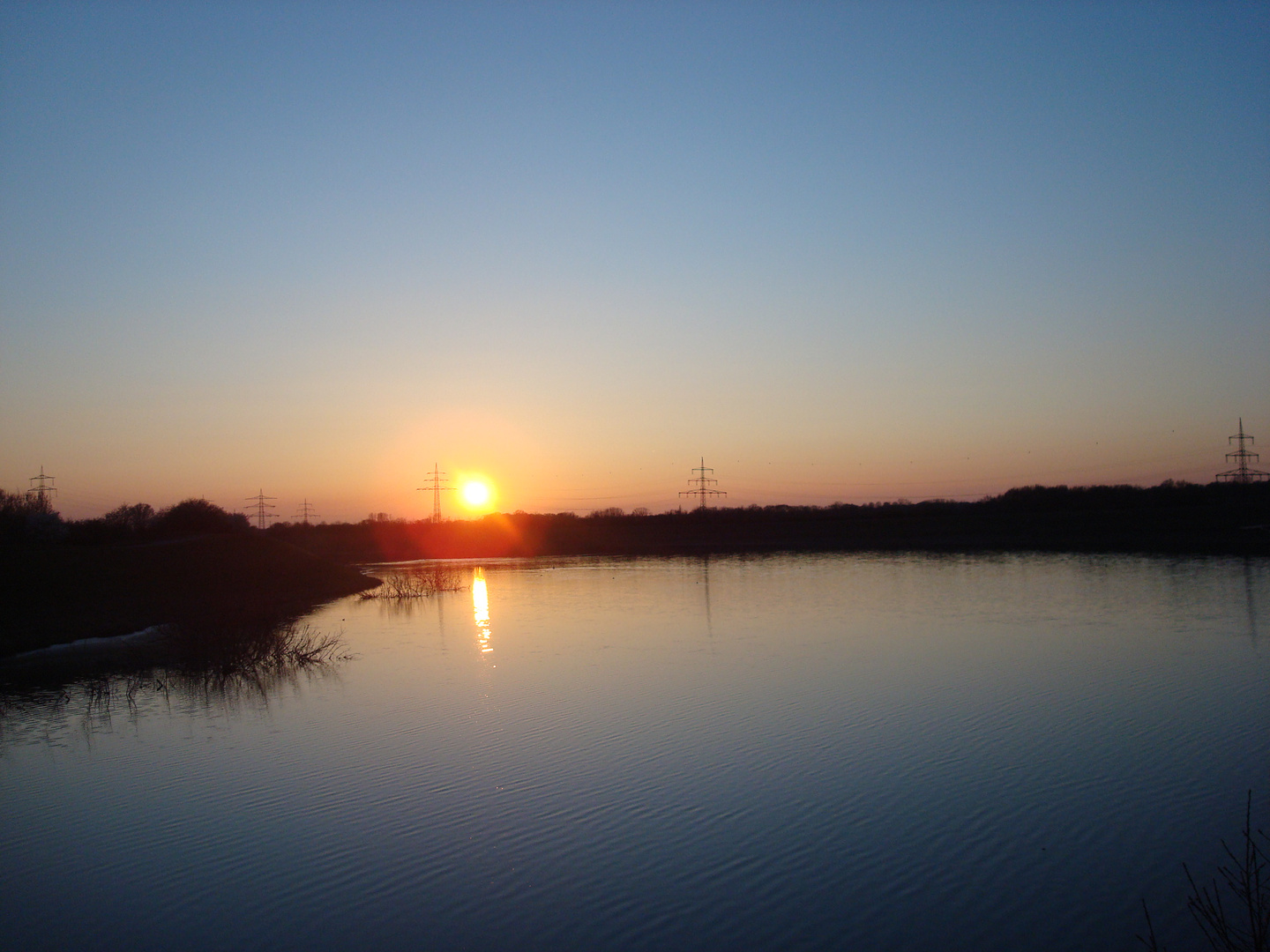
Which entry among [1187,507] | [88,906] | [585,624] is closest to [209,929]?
[88,906]

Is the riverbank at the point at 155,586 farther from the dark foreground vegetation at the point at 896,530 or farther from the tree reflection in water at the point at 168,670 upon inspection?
the dark foreground vegetation at the point at 896,530

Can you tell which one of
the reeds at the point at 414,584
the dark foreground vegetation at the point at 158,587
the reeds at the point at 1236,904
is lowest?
the reeds at the point at 1236,904

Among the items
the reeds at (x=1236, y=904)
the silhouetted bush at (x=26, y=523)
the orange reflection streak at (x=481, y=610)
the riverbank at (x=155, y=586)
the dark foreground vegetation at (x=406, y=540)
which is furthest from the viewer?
the silhouetted bush at (x=26, y=523)

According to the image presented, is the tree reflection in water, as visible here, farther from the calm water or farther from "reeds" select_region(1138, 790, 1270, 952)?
"reeds" select_region(1138, 790, 1270, 952)

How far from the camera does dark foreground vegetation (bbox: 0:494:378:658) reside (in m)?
21.6

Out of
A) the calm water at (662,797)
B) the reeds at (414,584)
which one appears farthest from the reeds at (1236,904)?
the reeds at (414,584)

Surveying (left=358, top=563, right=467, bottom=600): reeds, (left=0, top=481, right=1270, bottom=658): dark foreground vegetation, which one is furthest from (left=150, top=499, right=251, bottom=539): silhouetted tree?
(left=358, top=563, right=467, bottom=600): reeds

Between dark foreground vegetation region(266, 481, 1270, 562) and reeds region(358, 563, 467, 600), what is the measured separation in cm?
1911

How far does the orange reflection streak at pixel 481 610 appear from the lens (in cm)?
2002

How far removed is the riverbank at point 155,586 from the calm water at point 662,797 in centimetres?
882

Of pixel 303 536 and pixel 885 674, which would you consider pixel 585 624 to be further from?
pixel 303 536

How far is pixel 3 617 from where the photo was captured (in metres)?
21.4

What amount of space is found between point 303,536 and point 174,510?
20065 millimetres

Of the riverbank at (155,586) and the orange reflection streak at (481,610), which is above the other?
the riverbank at (155,586)
